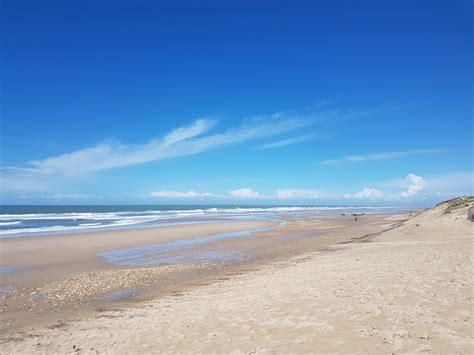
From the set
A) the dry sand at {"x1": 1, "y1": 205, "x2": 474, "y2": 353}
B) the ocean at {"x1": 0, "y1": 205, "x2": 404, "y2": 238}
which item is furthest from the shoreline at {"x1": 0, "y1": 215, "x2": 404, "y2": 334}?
the ocean at {"x1": 0, "y1": 205, "x2": 404, "y2": 238}

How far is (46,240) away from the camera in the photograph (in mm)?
23500

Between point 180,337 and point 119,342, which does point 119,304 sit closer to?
point 119,342

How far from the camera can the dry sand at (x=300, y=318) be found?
213 inches

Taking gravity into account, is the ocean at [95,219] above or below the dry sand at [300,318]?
above

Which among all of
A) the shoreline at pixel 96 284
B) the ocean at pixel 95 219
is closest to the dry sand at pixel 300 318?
the shoreline at pixel 96 284

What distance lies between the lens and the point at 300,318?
21.5ft

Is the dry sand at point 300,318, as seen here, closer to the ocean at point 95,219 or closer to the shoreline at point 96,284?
the shoreline at point 96,284

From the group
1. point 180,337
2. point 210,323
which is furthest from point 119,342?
point 210,323

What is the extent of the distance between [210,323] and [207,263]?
8.36 m

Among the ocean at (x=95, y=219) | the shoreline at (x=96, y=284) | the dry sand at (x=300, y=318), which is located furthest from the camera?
the ocean at (x=95, y=219)

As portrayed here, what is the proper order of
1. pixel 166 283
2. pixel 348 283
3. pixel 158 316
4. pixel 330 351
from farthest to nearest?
pixel 166 283
pixel 348 283
pixel 158 316
pixel 330 351

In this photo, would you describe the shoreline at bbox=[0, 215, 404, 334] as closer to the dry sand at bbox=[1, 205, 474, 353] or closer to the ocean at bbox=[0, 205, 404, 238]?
the dry sand at bbox=[1, 205, 474, 353]

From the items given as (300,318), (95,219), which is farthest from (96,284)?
(95,219)

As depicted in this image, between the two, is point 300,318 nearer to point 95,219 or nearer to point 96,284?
point 96,284
